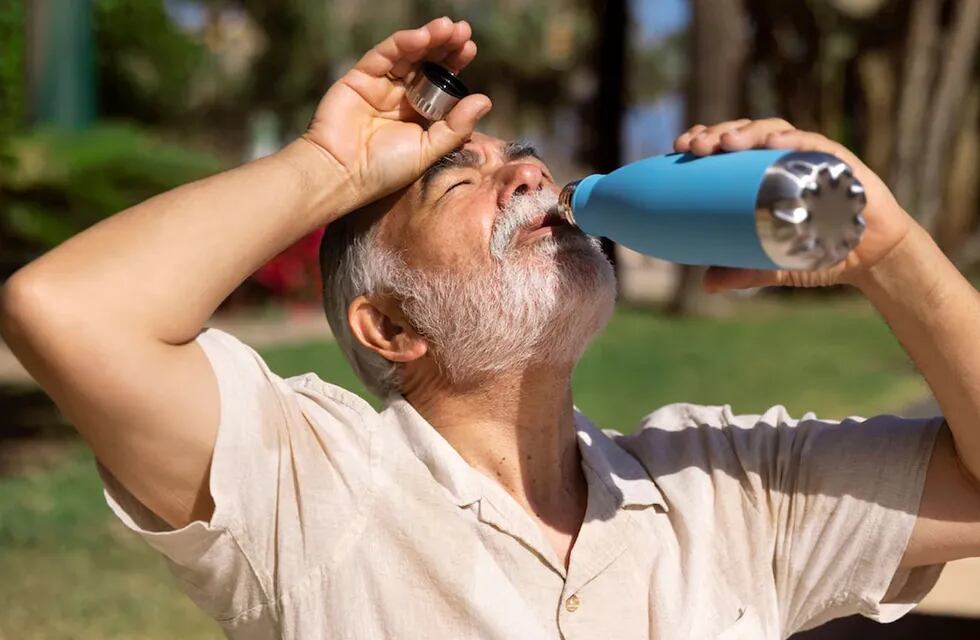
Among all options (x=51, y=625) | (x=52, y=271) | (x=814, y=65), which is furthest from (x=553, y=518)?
(x=814, y=65)

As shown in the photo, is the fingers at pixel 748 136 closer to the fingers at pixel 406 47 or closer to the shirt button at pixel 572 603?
the fingers at pixel 406 47

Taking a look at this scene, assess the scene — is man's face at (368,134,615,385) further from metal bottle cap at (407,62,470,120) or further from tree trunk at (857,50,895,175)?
tree trunk at (857,50,895,175)

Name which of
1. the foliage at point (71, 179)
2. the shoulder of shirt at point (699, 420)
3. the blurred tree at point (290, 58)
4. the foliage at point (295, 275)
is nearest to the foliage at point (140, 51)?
the foliage at point (295, 275)

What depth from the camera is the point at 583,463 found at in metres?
2.46

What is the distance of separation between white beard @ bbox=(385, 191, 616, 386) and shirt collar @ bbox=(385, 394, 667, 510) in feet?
0.52

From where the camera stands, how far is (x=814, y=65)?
65.4 ft

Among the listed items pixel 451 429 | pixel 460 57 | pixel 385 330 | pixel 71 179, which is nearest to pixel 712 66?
pixel 71 179

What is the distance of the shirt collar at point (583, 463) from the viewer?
2.20 metres

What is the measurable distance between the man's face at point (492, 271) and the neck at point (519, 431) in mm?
42

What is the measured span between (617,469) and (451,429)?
34cm

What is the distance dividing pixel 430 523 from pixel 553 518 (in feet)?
1.10

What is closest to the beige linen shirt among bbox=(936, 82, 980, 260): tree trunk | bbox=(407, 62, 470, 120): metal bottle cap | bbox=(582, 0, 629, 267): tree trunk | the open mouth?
the open mouth

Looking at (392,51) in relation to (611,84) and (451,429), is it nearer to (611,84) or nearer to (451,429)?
(451,429)

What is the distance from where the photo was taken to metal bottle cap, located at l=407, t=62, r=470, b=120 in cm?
235
